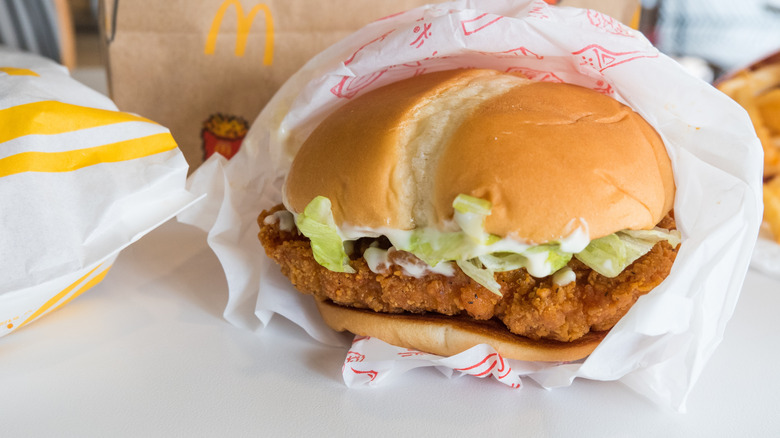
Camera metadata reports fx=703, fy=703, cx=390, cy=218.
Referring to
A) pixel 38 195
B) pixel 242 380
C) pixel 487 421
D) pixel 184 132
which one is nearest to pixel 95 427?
pixel 242 380

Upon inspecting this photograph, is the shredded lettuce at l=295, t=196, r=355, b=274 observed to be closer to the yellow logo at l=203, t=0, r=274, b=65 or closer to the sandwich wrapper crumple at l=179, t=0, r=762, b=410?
A: the sandwich wrapper crumple at l=179, t=0, r=762, b=410

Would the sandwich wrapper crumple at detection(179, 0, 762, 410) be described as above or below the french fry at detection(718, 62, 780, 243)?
above

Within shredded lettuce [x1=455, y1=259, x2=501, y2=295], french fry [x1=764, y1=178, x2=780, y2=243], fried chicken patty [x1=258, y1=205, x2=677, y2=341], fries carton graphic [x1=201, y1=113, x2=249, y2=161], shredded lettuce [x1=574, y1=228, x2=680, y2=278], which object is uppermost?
shredded lettuce [x1=574, y1=228, x2=680, y2=278]

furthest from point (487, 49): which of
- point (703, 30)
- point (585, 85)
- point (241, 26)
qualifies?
point (703, 30)

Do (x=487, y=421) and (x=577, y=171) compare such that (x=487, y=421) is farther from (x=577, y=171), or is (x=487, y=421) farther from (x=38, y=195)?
(x=38, y=195)

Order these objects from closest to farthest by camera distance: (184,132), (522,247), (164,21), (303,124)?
(522,247) → (303,124) → (164,21) → (184,132)

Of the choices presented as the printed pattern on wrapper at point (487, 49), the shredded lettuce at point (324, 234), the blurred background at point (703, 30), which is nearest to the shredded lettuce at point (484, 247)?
the shredded lettuce at point (324, 234)

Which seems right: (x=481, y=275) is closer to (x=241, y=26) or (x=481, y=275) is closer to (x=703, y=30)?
(x=241, y=26)

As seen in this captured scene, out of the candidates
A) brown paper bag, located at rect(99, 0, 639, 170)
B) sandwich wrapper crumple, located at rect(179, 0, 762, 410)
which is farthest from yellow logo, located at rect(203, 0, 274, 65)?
sandwich wrapper crumple, located at rect(179, 0, 762, 410)
